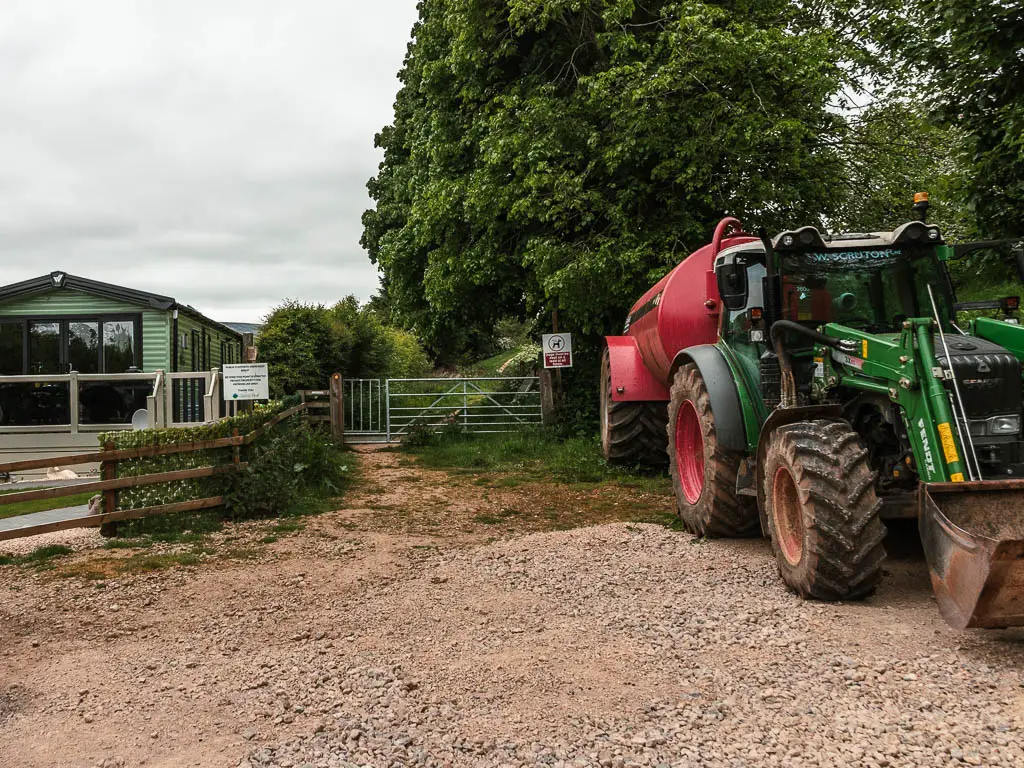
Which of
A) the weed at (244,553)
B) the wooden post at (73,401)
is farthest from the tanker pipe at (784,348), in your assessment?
the wooden post at (73,401)

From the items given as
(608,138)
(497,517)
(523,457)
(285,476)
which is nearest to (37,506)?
(285,476)

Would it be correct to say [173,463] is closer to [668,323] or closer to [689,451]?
[689,451]

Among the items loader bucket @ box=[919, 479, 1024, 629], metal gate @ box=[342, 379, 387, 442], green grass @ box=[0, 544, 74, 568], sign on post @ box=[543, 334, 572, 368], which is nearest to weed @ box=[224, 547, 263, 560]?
green grass @ box=[0, 544, 74, 568]

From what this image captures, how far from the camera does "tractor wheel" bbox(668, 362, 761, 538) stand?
618 centimetres

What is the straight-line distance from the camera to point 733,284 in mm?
5738

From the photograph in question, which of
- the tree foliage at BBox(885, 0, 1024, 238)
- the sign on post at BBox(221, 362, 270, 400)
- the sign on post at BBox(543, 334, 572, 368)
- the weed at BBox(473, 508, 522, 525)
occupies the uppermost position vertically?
the tree foliage at BBox(885, 0, 1024, 238)

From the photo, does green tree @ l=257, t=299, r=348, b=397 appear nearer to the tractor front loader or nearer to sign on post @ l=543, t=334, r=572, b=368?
sign on post @ l=543, t=334, r=572, b=368

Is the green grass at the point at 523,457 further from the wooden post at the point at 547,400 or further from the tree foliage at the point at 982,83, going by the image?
the tree foliage at the point at 982,83

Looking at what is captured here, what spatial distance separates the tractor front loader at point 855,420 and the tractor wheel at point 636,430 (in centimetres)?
355

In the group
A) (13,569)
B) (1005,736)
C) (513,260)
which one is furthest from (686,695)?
(513,260)

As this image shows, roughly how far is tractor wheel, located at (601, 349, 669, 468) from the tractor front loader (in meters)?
3.55

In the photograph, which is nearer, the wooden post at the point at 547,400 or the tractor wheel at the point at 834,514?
the tractor wheel at the point at 834,514

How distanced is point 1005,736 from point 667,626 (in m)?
1.78

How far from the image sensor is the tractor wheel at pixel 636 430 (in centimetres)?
1097
